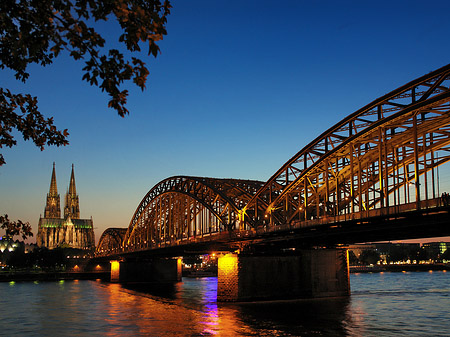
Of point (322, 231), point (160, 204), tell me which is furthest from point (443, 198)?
point (160, 204)

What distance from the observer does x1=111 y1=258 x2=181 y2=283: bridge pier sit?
136000 mm

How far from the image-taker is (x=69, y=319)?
5625cm

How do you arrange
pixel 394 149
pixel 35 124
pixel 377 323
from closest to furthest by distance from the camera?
pixel 35 124 → pixel 377 323 → pixel 394 149

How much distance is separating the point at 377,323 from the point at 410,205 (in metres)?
11.9

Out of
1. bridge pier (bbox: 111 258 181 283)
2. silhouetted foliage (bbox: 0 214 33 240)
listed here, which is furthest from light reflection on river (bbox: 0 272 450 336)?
bridge pier (bbox: 111 258 181 283)

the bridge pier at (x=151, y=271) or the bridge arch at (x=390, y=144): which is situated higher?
the bridge arch at (x=390, y=144)

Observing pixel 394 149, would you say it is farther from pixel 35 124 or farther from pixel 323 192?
pixel 35 124

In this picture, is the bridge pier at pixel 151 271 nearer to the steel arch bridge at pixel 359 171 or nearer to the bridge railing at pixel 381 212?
the steel arch bridge at pixel 359 171

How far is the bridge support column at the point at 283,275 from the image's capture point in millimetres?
65500

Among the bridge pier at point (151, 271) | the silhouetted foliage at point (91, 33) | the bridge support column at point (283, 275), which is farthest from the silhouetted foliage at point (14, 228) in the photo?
the bridge pier at point (151, 271)

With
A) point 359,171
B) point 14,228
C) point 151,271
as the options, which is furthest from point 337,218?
point 151,271

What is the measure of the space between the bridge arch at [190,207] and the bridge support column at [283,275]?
9835 millimetres

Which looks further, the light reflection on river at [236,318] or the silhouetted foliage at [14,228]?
the light reflection on river at [236,318]

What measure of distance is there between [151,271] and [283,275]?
76.2 metres
